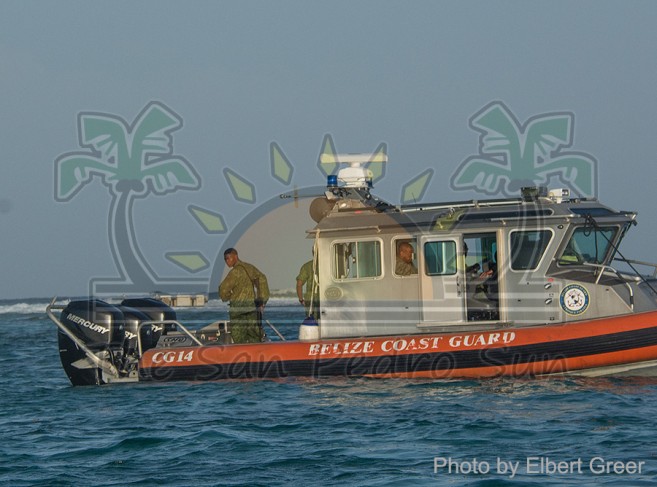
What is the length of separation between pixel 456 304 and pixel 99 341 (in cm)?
500

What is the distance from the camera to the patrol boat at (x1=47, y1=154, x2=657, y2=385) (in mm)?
12977

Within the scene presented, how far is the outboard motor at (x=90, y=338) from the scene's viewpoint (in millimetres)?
14672

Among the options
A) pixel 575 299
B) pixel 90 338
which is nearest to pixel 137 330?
pixel 90 338

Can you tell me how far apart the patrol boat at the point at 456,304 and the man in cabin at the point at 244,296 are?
0.59 metres

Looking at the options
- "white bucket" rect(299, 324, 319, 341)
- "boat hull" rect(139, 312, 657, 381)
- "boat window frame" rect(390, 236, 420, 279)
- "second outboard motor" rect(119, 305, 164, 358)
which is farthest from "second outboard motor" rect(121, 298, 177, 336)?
"boat window frame" rect(390, 236, 420, 279)

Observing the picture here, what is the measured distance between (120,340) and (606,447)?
7614 mm

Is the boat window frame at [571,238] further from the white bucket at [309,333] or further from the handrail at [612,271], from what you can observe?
the white bucket at [309,333]

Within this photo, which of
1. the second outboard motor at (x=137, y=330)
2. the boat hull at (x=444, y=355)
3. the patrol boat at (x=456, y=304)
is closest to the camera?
the boat hull at (x=444, y=355)

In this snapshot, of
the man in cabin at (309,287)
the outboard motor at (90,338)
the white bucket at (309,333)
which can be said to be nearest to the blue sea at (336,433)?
the outboard motor at (90,338)

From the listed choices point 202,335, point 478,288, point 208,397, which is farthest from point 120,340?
point 478,288

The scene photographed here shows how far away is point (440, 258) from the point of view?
13.8 metres

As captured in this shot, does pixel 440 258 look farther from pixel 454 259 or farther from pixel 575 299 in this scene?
pixel 575 299

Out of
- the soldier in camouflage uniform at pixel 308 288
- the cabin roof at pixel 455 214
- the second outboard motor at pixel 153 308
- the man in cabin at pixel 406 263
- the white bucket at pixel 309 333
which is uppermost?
the cabin roof at pixel 455 214

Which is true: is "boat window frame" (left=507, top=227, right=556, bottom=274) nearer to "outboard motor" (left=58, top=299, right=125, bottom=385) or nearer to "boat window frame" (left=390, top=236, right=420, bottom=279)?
"boat window frame" (left=390, top=236, right=420, bottom=279)
